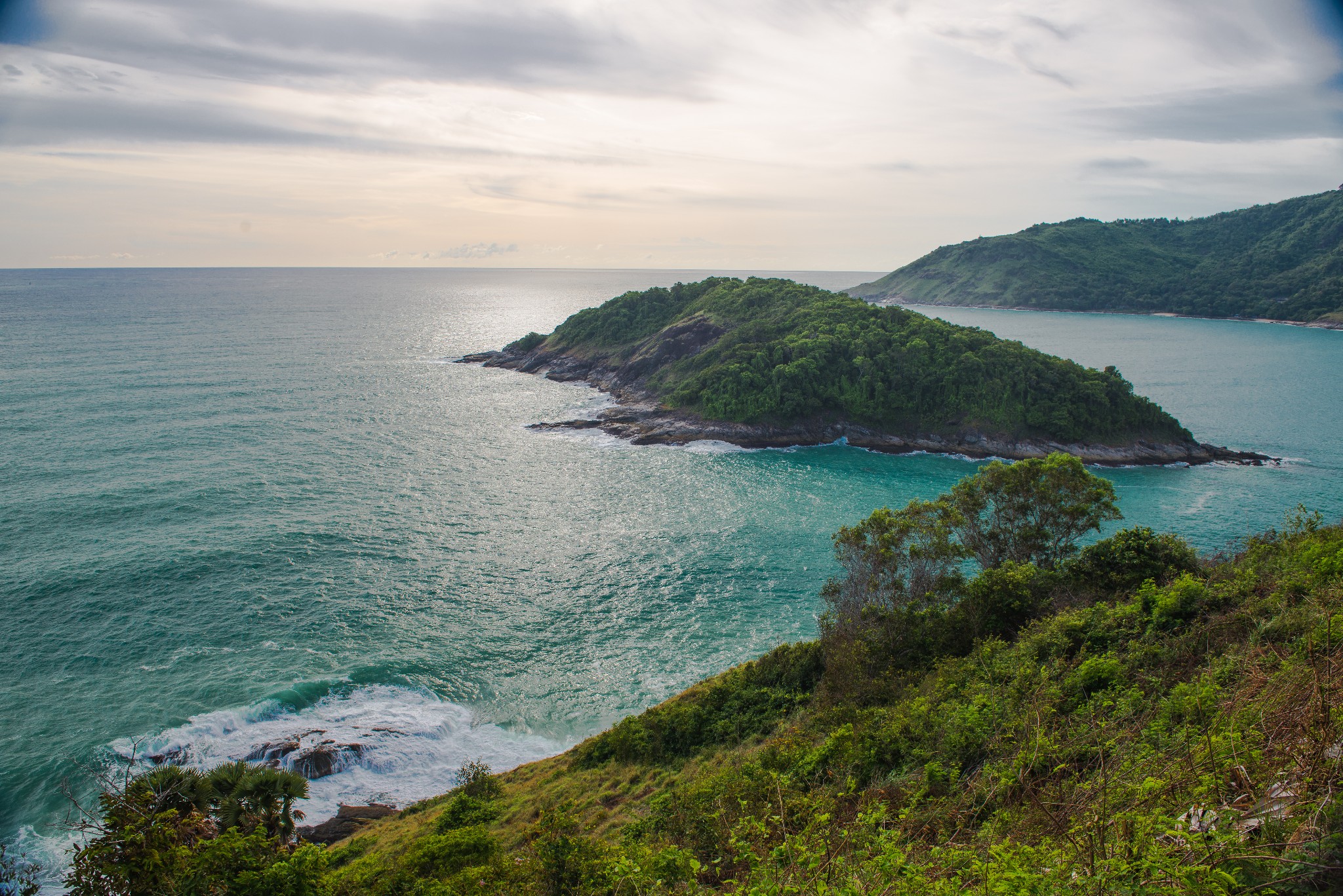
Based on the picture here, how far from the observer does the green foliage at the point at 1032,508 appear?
3306cm

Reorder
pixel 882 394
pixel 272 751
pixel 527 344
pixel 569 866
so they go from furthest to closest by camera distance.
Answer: pixel 527 344, pixel 882 394, pixel 272 751, pixel 569 866

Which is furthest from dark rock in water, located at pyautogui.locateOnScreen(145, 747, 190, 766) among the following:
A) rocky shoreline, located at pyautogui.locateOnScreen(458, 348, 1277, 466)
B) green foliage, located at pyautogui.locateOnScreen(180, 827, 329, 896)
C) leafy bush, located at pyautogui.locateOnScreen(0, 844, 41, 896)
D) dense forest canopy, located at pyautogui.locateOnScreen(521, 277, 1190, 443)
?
dense forest canopy, located at pyautogui.locateOnScreen(521, 277, 1190, 443)

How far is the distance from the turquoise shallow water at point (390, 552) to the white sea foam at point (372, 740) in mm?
114

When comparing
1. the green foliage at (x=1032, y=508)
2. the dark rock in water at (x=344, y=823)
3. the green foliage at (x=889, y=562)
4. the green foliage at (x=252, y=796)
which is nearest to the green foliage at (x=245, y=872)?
the green foliage at (x=252, y=796)

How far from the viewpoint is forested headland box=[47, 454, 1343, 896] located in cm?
741

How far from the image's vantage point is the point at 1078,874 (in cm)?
723

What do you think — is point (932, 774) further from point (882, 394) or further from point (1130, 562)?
point (882, 394)

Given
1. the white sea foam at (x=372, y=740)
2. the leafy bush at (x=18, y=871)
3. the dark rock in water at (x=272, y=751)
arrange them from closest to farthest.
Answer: the leafy bush at (x=18, y=871) → the dark rock in water at (x=272, y=751) → the white sea foam at (x=372, y=740)

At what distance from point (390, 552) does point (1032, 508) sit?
40.4 metres

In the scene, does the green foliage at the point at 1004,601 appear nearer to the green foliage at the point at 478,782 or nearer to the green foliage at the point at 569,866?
the green foliage at the point at 569,866

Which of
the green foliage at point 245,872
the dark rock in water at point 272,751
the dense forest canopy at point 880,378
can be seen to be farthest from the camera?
the dense forest canopy at point 880,378

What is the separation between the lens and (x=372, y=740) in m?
29.7

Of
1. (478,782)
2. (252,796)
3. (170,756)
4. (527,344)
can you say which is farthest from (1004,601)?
(527,344)

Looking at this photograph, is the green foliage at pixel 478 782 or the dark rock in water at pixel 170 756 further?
the dark rock in water at pixel 170 756
